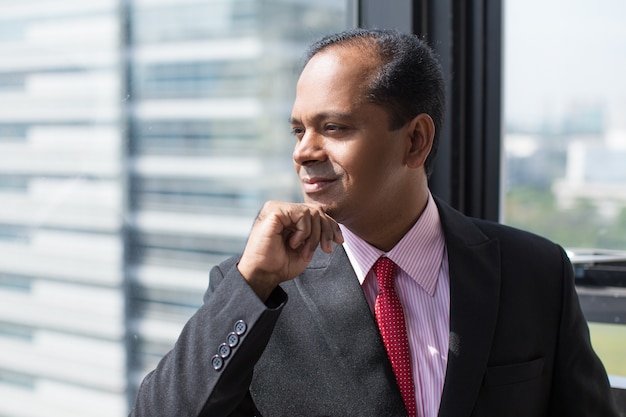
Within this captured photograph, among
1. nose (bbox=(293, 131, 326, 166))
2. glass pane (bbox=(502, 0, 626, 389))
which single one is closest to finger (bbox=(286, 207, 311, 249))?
nose (bbox=(293, 131, 326, 166))

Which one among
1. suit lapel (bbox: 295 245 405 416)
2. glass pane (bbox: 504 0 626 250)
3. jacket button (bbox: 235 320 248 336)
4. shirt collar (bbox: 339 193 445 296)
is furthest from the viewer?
glass pane (bbox: 504 0 626 250)

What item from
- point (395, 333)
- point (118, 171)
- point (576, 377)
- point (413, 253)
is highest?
point (118, 171)

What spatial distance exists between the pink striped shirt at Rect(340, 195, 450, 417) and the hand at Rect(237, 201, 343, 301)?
0.15 m

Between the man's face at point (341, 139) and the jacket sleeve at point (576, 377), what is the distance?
0.41m

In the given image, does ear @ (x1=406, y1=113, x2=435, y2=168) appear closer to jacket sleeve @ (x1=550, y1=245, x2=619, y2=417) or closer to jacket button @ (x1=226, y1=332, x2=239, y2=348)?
jacket sleeve @ (x1=550, y1=245, x2=619, y2=417)

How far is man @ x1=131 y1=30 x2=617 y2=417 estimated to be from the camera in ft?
4.15

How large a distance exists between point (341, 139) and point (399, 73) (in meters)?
0.18

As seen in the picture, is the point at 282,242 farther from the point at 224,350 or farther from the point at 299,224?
the point at 224,350

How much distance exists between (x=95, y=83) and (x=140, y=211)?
0.30m

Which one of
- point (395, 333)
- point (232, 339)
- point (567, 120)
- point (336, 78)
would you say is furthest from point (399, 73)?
point (567, 120)

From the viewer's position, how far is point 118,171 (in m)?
1.71

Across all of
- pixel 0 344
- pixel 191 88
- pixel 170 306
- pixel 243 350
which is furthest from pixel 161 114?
pixel 243 350

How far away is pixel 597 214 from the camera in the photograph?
2.12 metres

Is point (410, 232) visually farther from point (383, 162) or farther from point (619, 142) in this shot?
point (619, 142)
